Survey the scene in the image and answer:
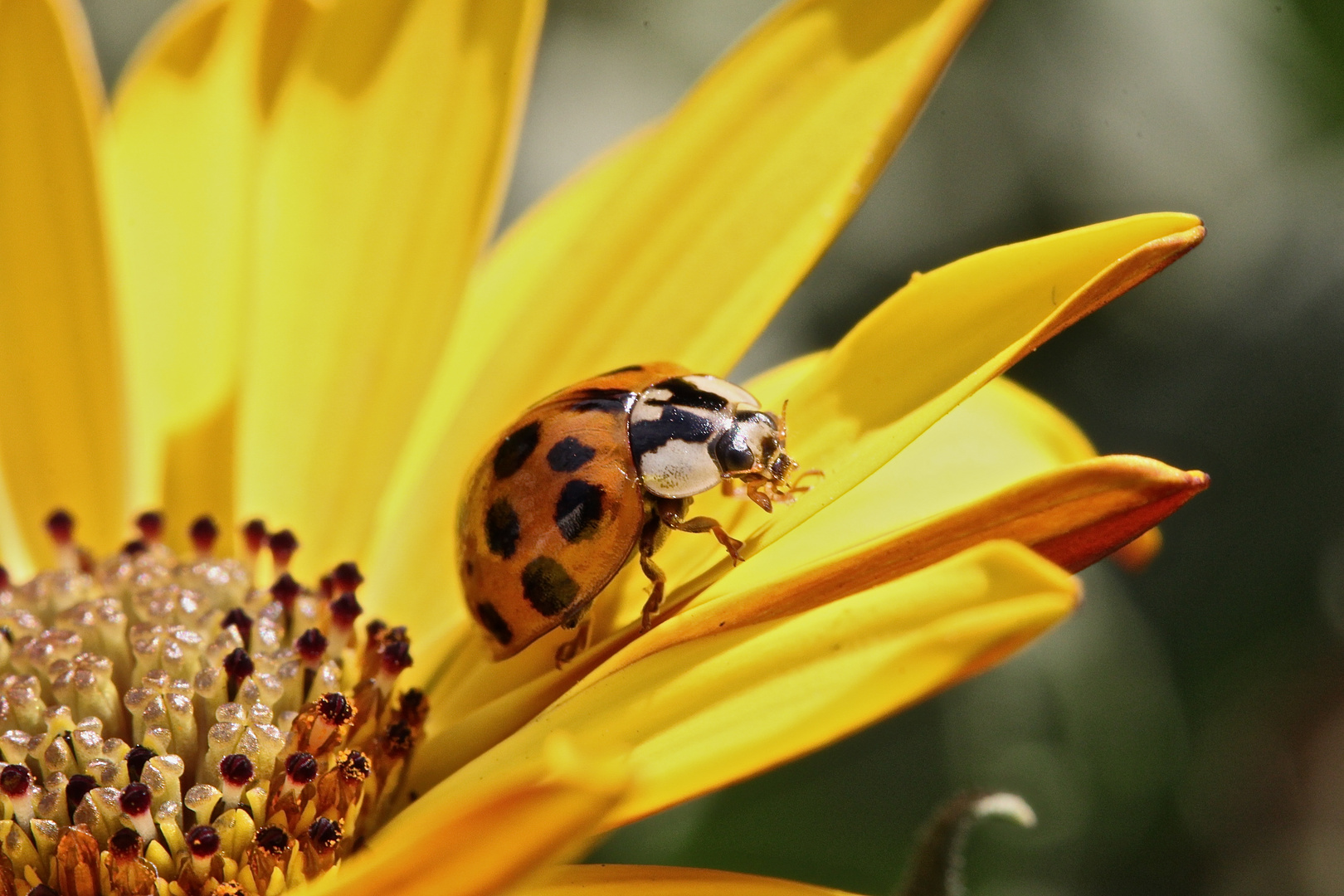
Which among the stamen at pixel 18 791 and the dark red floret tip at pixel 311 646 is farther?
the dark red floret tip at pixel 311 646

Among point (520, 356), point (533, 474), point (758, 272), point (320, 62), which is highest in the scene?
point (320, 62)

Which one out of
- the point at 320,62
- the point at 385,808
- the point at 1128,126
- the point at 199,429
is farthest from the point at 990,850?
the point at 320,62

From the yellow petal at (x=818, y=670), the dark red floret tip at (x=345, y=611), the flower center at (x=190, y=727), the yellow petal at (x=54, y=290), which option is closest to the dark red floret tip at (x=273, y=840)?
the flower center at (x=190, y=727)

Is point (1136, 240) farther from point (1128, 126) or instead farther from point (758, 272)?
point (1128, 126)

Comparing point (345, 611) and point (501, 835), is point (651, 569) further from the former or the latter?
point (501, 835)

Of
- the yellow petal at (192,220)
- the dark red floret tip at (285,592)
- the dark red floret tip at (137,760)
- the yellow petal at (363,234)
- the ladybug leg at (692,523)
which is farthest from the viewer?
the yellow petal at (192,220)

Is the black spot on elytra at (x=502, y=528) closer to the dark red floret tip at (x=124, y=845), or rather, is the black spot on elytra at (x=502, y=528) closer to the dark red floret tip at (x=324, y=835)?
the dark red floret tip at (x=324, y=835)
